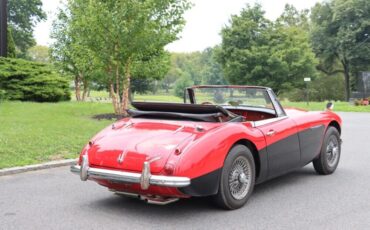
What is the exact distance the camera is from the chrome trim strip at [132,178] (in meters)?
4.24

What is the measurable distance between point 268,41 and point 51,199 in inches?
1262

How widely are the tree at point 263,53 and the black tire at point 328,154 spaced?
89.7ft

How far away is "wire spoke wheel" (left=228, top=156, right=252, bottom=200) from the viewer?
483 centimetres

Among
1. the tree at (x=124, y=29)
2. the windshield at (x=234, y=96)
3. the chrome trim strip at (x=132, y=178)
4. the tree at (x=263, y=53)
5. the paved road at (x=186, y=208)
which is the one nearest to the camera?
the chrome trim strip at (x=132, y=178)

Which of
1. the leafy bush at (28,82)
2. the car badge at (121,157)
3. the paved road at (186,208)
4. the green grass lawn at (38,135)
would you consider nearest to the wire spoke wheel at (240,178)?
the paved road at (186,208)

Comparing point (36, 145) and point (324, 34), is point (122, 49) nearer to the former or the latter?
point (36, 145)

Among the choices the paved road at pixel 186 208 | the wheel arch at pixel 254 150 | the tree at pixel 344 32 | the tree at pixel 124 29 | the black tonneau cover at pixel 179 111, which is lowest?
the paved road at pixel 186 208

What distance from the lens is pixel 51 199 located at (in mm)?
5320

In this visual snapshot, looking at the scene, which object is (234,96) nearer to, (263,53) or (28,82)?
(28,82)

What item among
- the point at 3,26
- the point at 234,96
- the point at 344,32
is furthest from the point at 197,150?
the point at 344,32

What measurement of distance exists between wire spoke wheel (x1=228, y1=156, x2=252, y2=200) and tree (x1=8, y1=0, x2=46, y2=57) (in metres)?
43.7

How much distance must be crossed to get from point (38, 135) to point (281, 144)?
5637 mm

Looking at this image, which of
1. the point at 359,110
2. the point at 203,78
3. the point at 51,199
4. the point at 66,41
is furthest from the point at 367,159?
the point at 203,78

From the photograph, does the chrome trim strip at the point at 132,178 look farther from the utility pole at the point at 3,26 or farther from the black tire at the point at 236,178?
the utility pole at the point at 3,26
